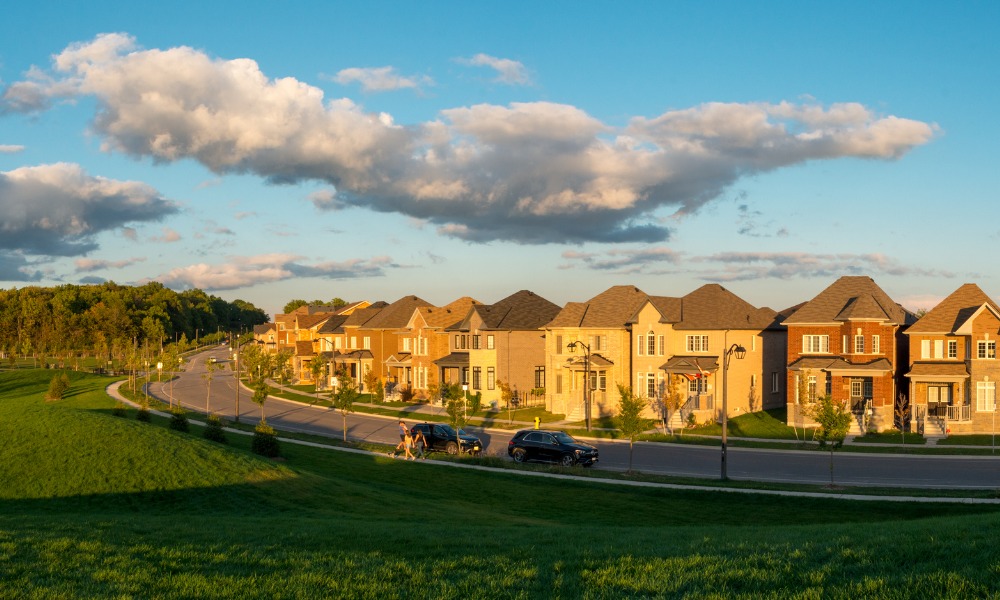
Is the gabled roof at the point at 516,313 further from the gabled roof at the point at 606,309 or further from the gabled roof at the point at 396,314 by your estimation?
the gabled roof at the point at 396,314

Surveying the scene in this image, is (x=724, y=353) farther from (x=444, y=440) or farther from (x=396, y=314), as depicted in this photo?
(x=396, y=314)

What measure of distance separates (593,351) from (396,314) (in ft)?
100

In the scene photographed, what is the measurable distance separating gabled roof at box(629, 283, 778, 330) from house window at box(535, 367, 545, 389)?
1363 cm

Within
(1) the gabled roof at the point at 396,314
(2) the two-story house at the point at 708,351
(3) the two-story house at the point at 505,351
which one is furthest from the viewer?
(1) the gabled roof at the point at 396,314

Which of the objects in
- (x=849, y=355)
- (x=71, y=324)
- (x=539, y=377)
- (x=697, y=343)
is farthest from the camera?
(x=71, y=324)

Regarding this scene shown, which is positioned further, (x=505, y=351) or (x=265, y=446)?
(x=505, y=351)

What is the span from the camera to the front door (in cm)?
4906

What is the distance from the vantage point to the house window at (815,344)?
51.9 metres

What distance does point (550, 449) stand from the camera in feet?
124

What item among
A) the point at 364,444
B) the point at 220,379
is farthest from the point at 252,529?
the point at 220,379

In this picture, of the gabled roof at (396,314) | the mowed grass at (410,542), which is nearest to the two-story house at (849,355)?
the mowed grass at (410,542)

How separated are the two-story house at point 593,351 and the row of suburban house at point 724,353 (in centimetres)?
10

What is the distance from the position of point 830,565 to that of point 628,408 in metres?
28.1

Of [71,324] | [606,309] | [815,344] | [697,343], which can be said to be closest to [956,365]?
[815,344]
